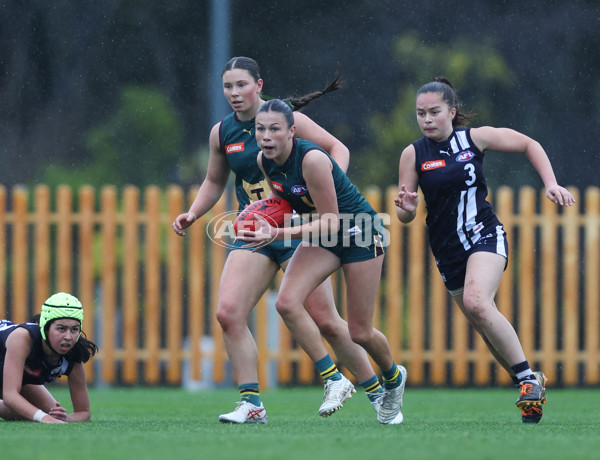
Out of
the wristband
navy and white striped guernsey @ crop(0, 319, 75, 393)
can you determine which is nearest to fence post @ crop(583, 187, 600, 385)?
navy and white striped guernsey @ crop(0, 319, 75, 393)

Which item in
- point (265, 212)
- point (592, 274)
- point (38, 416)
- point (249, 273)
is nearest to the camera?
point (265, 212)

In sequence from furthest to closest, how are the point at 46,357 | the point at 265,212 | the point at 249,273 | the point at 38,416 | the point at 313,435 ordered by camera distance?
the point at 46,357 < the point at 249,273 < the point at 38,416 < the point at 265,212 < the point at 313,435

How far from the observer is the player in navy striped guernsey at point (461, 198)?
242 inches

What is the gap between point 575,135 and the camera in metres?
15.6

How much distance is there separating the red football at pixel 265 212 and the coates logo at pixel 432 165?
2.80 feet

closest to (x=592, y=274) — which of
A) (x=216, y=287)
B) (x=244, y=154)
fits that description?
(x=216, y=287)

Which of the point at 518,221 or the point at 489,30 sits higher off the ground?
the point at 489,30

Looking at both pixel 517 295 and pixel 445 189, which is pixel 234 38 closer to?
pixel 517 295

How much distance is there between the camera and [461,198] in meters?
6.35

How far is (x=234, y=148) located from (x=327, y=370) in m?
1.39

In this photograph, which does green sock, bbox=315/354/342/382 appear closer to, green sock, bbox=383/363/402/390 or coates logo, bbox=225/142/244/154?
green sock, bbox=383/363/402/390

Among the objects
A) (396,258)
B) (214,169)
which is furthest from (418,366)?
(214,169)

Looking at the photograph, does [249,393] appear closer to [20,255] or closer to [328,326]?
[328,326]

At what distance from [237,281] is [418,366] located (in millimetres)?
5643
